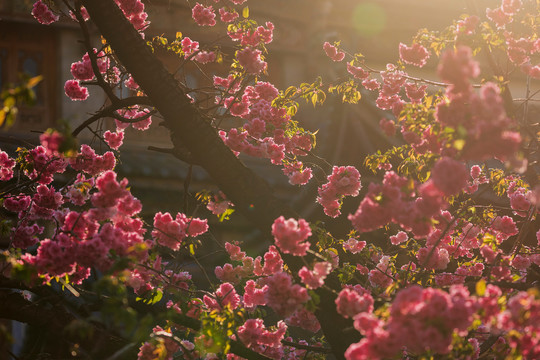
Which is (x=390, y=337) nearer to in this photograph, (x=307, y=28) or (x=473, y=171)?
(x=473, y=171)

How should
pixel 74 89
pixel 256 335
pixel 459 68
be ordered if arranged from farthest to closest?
1. pixel 74 89
2. pixel 256 335
3. pixel 459 68

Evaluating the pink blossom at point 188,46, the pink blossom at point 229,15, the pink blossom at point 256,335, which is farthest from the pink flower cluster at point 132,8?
the pink blossom at point 256,335

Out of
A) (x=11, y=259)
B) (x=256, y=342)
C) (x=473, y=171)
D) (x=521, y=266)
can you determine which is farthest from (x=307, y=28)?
(x=11, y=259)

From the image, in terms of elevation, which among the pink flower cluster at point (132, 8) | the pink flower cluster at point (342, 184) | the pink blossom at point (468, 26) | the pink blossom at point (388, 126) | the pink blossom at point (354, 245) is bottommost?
the pink blossom at point (354, 245)

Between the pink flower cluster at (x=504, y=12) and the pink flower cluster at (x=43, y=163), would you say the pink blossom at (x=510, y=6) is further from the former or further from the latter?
the pink flower cluster at (x=43, y=163)

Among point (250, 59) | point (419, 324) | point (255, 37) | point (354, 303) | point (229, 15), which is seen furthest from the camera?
point (229, 15)

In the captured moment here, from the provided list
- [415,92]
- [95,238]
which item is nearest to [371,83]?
[415,92]

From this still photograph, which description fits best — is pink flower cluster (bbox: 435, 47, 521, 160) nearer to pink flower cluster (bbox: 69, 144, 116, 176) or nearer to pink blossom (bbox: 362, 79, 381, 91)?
pink flower cluster (bbox: 69, 144, 116, 176)

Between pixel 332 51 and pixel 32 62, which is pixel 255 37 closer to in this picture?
pixel 332 51

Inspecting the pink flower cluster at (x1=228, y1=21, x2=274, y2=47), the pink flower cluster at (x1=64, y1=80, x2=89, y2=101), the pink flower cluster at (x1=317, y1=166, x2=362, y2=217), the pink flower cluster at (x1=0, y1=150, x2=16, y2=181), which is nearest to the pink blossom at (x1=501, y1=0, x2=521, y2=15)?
the pink flower cluster at (x1=317, y1=166, x2=362, y2=217)

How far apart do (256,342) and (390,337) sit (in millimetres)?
1731

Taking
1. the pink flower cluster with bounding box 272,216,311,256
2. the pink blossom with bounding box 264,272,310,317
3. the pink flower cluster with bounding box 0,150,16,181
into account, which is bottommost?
the pink blossom with bounding box 264,272,310,317

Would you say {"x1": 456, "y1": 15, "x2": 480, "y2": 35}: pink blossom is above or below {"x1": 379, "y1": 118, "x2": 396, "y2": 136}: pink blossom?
above

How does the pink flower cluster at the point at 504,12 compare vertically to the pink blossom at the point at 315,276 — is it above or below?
above
